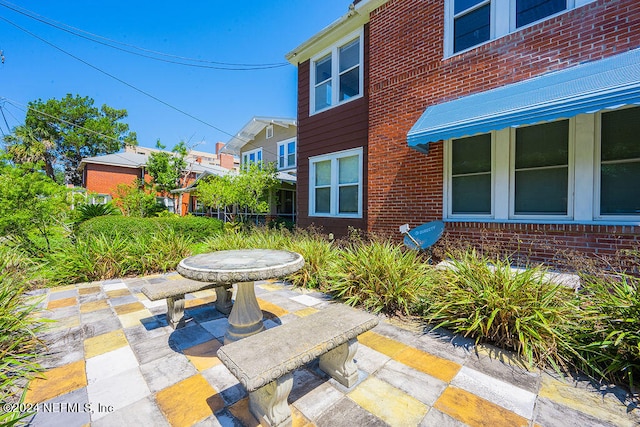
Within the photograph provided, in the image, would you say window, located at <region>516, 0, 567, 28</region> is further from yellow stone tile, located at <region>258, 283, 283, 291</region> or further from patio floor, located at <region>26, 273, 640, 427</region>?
yellow stone tile, located at <region>258, 283, 283, 291</region>

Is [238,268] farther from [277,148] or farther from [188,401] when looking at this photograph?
[277,148]

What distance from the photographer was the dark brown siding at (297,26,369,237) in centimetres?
765

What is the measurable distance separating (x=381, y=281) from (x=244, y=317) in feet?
6.86

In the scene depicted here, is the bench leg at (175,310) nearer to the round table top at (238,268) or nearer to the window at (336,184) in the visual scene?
the round table top at (238,268)

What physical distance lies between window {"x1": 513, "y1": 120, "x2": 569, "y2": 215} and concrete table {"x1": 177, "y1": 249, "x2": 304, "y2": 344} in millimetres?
4404

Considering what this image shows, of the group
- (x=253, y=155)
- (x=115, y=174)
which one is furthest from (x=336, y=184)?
(x=115, y=174)

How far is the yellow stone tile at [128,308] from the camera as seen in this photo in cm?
404

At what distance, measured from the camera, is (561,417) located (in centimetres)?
195

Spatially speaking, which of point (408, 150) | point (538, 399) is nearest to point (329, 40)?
point (408, 150)

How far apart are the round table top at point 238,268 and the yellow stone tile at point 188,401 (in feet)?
2.93

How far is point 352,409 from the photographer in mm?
2061

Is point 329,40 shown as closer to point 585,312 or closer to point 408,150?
point 408,150

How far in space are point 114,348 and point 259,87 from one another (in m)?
16.7

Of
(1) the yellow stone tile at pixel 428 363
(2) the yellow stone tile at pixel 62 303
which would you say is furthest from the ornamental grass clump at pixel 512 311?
(2) the yellow stone tile at pixel 62 303
